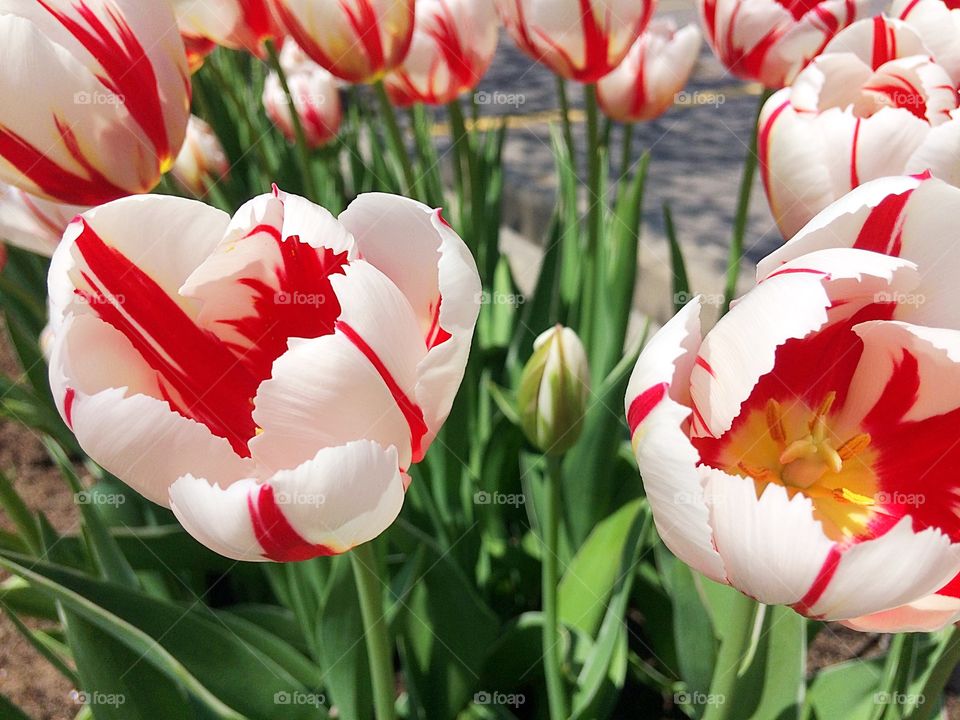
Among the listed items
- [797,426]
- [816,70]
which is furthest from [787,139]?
[797,426]

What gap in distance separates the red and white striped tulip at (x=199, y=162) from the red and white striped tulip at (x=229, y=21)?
384mm

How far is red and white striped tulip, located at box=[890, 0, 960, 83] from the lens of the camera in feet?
2.16

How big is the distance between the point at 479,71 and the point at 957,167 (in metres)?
0.50

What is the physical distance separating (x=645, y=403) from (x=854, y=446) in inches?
8.0

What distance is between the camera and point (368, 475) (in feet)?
1.29

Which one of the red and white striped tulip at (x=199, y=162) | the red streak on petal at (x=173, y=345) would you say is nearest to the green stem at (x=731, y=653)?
the red streak on petal at (x=173, y=345)

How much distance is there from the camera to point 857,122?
583mm

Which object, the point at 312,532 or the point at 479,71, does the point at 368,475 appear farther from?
the point at 479,71

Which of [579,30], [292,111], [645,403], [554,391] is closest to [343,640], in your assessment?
[554,391]

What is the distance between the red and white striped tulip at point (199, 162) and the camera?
1.20 meters

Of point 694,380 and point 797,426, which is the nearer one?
point 694,380

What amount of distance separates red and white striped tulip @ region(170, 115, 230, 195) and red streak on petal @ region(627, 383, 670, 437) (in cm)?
89

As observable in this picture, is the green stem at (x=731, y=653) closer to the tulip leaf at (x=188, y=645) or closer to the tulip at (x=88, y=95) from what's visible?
the tulip leaf at (x=188, y=645)

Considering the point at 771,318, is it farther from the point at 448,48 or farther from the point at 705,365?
the point at 448,48
